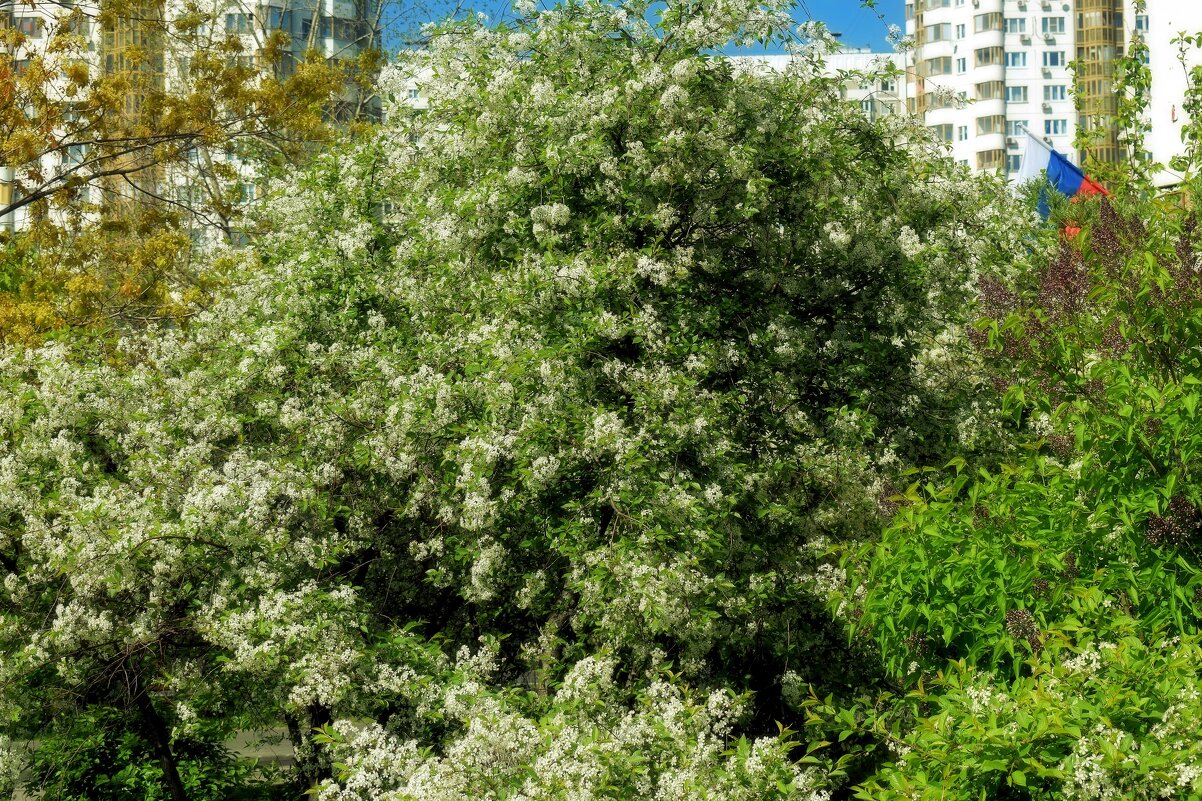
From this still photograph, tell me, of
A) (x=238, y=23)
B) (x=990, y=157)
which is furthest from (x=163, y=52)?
(x=990, y=157)

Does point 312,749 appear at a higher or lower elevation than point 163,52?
lower

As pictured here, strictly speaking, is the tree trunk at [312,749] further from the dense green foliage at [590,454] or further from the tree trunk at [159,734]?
the tree trunk at [159,734]

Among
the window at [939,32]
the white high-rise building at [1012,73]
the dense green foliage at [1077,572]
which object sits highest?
the window at [939,32]

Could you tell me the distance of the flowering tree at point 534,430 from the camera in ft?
27.5

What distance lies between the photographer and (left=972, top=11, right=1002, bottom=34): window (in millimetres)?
84625

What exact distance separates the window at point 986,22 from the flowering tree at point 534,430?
79748 millimetres

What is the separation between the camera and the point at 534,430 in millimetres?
8492

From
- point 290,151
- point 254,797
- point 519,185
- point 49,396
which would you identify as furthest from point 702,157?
point 290,151

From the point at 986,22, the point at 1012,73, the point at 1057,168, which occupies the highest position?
the point at 986,22

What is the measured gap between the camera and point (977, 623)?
6141 millimetres

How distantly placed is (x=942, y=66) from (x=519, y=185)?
83.8m

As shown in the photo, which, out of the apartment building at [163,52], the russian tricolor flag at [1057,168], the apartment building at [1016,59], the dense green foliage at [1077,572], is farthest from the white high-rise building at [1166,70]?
the apartment building at [1016,59]

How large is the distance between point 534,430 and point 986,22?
84.4 meters

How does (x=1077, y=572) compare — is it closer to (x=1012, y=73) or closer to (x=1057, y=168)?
(x=1057, y=168)
